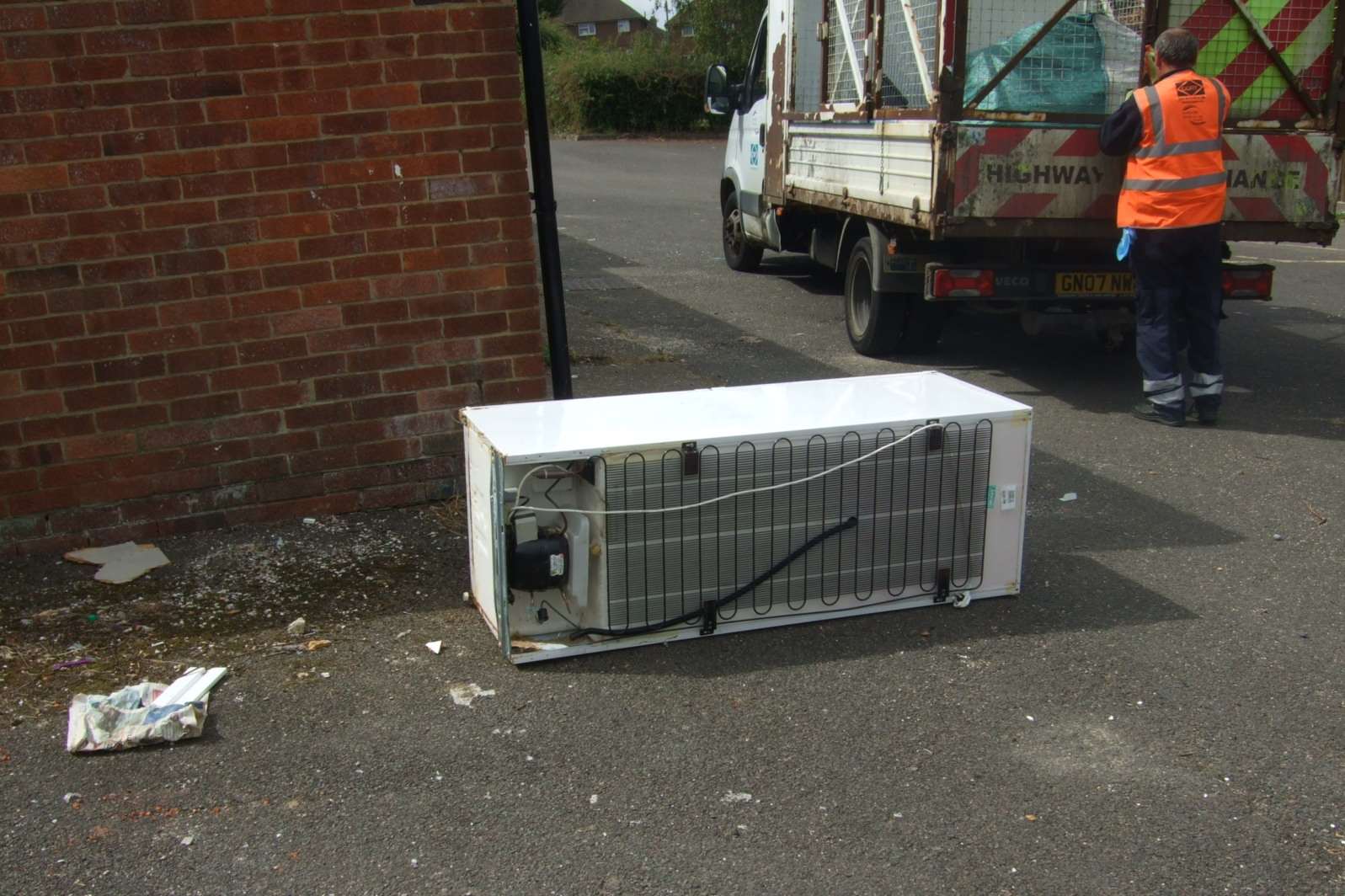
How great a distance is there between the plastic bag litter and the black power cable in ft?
3.93

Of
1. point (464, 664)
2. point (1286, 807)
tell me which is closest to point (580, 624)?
point (464, 664)

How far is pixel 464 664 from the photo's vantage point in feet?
13.5

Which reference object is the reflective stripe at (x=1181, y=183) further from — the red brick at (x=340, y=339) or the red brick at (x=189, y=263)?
the red brick at (x=189, y=263)

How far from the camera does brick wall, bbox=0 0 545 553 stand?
15.9 feet

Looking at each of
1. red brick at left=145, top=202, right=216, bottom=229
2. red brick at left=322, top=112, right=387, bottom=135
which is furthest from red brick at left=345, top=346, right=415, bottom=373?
red brick at left=322, top=112, right=387, bottom=135

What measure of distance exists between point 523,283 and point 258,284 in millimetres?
1116

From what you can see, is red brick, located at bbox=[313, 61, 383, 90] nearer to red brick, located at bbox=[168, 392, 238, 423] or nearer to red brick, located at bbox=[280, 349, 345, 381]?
red brick, located at bbox=[280, 349, 345, 381]

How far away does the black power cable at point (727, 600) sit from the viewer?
412 centimetres

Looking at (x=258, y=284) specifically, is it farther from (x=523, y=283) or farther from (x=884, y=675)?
(x=884, y=675)

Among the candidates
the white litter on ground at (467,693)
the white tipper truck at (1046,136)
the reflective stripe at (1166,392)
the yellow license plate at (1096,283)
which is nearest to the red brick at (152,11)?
the white litter on ground at (467,693)

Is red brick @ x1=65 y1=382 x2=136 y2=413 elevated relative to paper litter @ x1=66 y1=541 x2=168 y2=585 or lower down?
elevated

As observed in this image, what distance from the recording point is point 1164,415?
7.00 metres

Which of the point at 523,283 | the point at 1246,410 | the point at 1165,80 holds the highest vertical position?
the point at 1165,80

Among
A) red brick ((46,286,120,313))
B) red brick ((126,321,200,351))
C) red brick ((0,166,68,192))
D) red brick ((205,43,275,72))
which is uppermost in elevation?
red brick ((205,43,275,72))
